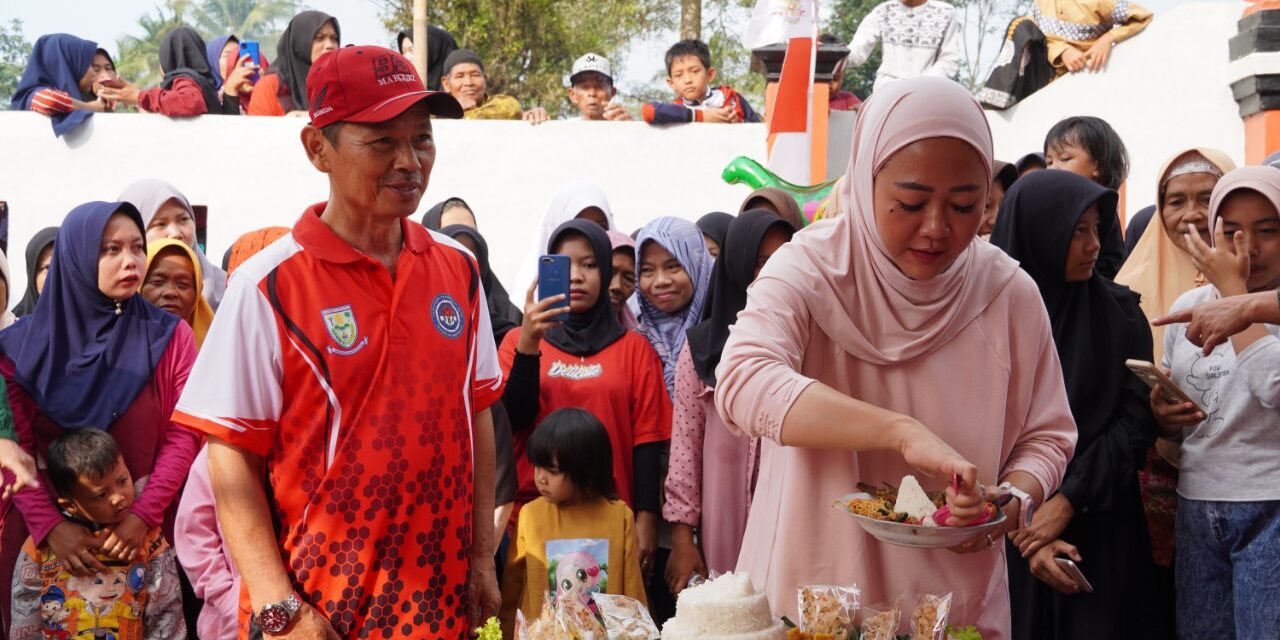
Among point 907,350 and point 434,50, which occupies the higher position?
point 434,50

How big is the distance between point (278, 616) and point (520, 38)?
48.5 ft

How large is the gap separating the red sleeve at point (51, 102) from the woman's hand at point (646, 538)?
7.34m

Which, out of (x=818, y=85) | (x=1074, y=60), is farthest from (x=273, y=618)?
(x=1074, y=60)

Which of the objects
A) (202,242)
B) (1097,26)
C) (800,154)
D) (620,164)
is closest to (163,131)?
(202,242)

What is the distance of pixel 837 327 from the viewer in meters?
2.25

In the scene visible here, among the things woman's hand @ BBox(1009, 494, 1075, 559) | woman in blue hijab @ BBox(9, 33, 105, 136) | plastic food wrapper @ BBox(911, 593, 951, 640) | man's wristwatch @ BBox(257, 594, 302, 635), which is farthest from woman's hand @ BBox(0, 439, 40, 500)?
woman in blue hijab @ BBox(9, 33, 105, 136)

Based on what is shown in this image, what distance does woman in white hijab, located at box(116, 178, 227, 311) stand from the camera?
212 inches

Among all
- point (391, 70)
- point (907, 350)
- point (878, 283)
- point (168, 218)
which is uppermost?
point (391, 70)

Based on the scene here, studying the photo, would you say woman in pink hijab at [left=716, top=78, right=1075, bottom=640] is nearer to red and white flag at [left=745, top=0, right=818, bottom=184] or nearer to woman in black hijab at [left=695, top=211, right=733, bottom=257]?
woman in black hijab at [left=695, top=211, right=733, bottom=257]

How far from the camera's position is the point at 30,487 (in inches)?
153

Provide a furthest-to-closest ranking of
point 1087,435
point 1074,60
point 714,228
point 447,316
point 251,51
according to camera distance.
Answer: point 251,51
point 1074,60
point 714,228
point 1087,435
point 447,316

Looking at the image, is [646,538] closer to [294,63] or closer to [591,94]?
[591,94]

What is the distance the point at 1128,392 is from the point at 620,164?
21.4ft

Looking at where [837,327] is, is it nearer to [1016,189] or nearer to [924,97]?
[924,97]
